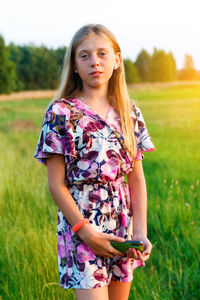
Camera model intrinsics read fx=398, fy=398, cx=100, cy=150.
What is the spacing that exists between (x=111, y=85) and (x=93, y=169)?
1.86 ft

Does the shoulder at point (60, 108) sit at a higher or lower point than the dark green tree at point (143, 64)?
lower

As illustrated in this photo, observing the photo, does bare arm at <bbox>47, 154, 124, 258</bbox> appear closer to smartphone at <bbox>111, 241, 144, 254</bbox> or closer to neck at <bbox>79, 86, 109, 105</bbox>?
smartphone at <bbox>111, 241, 144, 254</bbox>

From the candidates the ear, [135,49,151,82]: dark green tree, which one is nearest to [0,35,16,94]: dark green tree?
[135,49,151,82]: dark green tree

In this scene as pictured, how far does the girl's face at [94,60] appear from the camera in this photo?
6.36ft

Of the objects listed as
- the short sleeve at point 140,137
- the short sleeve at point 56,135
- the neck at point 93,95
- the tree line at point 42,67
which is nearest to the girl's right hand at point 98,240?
the short sleeve at point 56,135

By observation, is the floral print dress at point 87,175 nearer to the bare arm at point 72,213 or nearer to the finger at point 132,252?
the bare arm at point 72,213

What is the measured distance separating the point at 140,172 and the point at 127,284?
58 centimetres

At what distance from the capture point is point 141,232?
6.48 ft

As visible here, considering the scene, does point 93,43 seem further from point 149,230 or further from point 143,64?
point 143,64

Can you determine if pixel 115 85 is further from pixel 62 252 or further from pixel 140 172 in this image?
pixel 62 252

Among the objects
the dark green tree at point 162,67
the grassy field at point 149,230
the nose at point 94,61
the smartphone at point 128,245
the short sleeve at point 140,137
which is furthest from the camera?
the dark green tree at point 162,67

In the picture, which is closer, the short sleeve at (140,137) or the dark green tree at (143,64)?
the short sleeve at (140,137)

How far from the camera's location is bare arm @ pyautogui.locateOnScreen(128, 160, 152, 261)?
1.97 m

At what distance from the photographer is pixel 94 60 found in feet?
6.31
